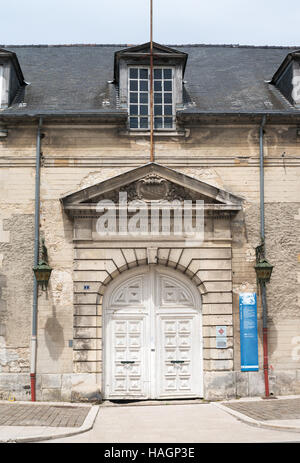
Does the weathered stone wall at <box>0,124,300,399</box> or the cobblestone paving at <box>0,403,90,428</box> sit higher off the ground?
the weathered stone wall at <box>0,124,300,399</box>

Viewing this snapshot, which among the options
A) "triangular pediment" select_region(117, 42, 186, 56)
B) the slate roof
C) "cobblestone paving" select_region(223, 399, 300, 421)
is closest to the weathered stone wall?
the slate roof

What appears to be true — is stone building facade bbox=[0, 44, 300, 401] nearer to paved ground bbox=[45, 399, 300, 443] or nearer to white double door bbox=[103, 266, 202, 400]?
white double door bbox=[103, 266, 202, 400]

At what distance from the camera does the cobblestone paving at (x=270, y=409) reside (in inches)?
327

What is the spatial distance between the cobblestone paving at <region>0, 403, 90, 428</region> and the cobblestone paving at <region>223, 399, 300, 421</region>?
2602 mm

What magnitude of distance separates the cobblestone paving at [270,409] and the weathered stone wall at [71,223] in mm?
768

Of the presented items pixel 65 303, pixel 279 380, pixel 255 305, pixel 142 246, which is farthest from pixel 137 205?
pixel 279 380

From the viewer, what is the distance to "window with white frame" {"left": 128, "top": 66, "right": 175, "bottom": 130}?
11805mm

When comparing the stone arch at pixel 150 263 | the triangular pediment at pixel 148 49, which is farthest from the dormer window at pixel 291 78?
the stone arch at pixel 150 263

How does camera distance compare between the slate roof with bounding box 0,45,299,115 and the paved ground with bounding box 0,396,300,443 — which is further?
the slate roof with bounding box 0,45,299,115

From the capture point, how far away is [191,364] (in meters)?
11.0

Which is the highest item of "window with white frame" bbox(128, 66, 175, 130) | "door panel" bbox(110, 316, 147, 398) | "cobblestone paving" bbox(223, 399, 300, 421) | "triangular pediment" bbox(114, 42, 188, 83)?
"triangular pediment" bbox(114, 42, 188, 83)

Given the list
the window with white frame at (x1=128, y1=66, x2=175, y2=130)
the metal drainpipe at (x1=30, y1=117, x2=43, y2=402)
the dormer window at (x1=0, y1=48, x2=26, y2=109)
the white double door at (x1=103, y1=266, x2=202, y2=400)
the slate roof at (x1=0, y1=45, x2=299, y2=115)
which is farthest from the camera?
the slate roof at (x1=0, y1=45, x2=299, y2=115)

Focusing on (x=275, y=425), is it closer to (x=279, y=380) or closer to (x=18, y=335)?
(x=279, y=380)

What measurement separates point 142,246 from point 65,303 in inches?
74.1
